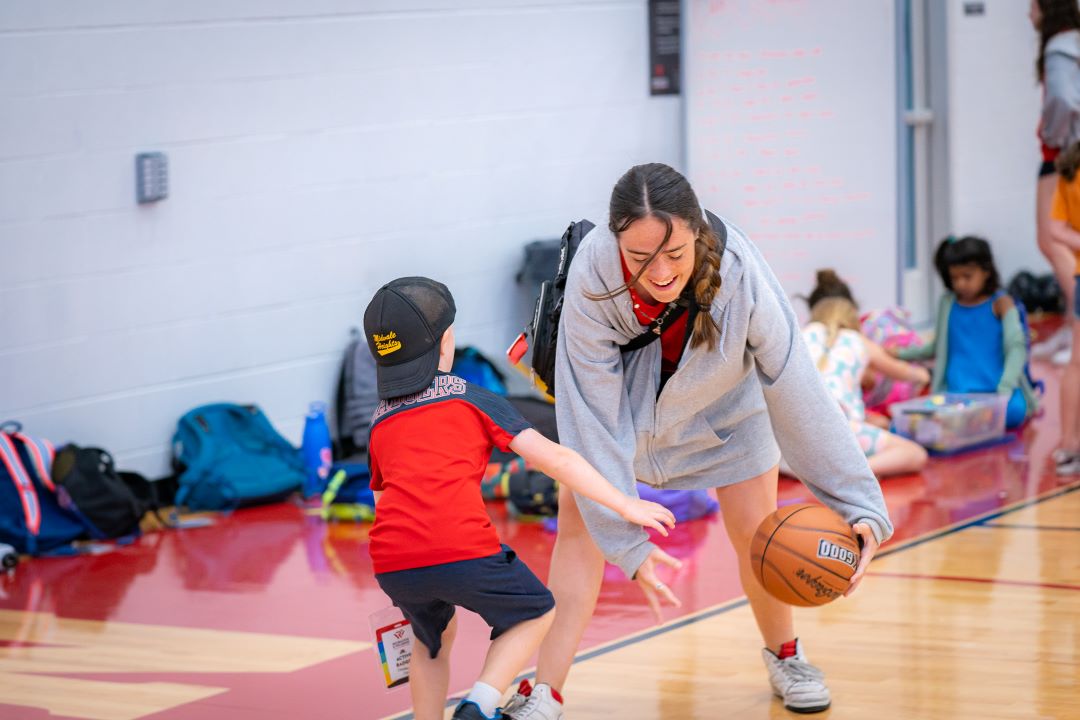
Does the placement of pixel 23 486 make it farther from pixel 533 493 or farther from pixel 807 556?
pixel 807 556

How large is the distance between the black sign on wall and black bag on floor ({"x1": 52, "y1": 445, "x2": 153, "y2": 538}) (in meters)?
4.13

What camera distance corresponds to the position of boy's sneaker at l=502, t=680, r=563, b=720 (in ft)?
11.5

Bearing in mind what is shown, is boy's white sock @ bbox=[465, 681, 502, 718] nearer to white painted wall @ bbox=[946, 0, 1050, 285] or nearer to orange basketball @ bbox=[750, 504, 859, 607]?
orange basketball @ bbox=[750, 504, 859, 607]

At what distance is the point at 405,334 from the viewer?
129 inches

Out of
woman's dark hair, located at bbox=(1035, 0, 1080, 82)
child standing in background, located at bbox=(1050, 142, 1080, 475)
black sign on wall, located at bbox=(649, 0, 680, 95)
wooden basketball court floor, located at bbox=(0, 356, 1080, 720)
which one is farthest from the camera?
black sign on wall, located at bbox=(649, 0, 680, 95)

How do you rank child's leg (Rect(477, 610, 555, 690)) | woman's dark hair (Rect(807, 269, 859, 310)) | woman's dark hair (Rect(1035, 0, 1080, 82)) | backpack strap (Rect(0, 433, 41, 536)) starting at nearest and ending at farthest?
child's leg (Rect(477, 610, 555, 690)), backpack strap (Rect(0, 433, 41, 536)), woman's dark hair (Rect(1035, 0, 1080, 82)), woman's dark hair (Rect(807, 269, 859, 310))

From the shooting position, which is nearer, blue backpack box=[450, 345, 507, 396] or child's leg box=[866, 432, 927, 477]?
child's leg box=[866, 432, 927, 477]

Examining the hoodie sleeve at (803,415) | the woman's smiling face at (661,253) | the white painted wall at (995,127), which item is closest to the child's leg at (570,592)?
the hoodie sleeve at (803,415)

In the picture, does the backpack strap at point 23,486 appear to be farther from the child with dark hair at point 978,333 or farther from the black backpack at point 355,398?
the child with dark hair at point 978,333

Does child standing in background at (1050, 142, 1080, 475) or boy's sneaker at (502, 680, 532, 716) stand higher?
child standing in background at (1050, 142, 1080, 475)

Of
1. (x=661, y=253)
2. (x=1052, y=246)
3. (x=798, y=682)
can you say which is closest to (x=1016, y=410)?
(x=1052, y=246)

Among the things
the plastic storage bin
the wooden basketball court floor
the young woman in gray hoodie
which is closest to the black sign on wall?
the plastic storage bin

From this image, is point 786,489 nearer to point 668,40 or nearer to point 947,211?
point 668,40

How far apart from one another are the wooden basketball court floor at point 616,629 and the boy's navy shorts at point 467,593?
0.58 m
